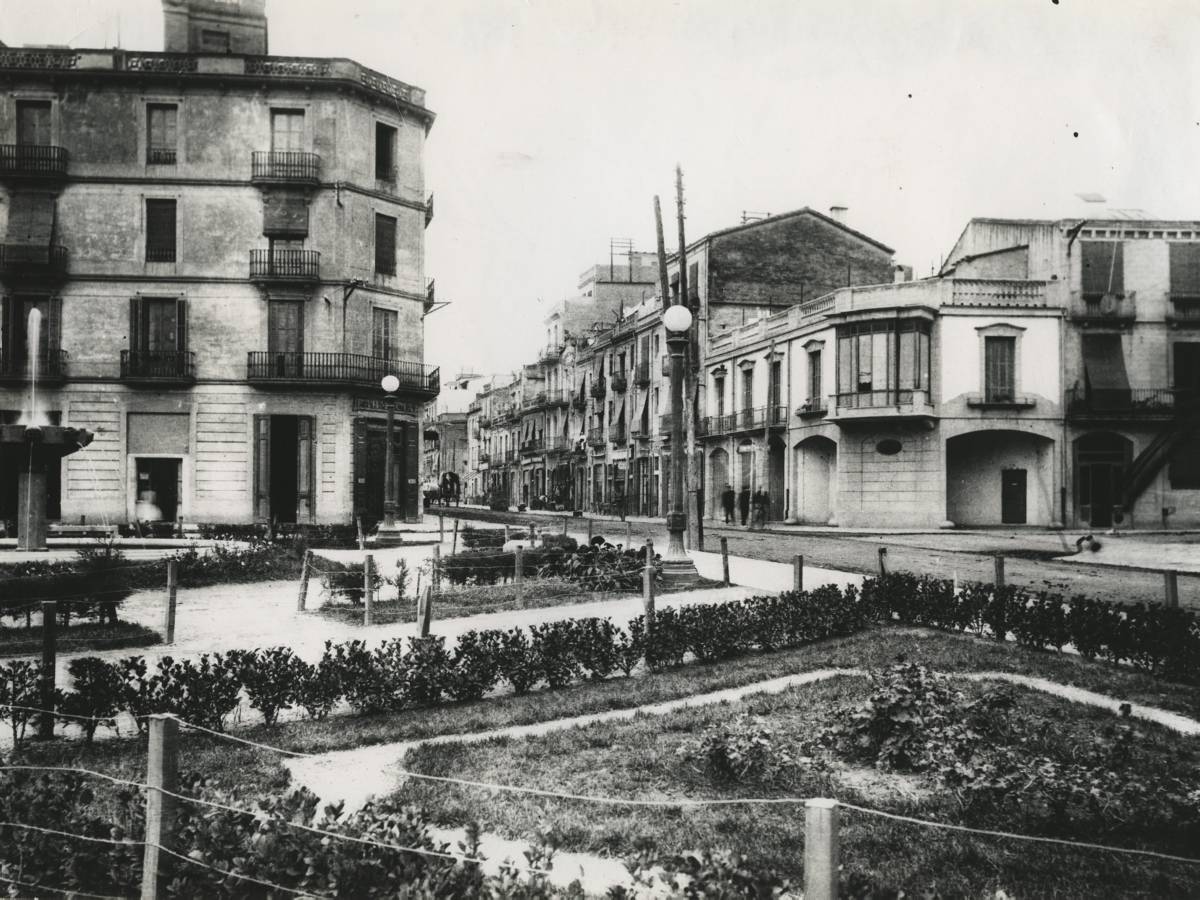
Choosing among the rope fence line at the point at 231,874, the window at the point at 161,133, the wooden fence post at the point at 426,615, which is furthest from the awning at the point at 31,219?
the rope fence line at the point at 231,874

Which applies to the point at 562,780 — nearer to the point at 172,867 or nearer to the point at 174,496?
the point at 172,867

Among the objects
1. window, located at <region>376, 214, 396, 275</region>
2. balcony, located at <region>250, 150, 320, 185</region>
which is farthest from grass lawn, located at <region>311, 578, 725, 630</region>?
window, located at <region>376, 214, 396, 275</region>

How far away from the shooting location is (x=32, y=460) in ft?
57.0

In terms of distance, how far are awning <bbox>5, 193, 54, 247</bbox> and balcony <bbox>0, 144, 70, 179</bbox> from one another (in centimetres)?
89

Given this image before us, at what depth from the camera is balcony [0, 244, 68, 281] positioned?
25.5 meters

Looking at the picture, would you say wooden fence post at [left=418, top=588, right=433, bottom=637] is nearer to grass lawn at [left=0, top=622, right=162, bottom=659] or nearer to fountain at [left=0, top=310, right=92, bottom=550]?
grass lawn at [left=0, top=622, right=162, bottom=659]

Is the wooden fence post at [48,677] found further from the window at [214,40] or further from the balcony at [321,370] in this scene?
the window at [214,40]

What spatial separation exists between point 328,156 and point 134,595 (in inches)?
743

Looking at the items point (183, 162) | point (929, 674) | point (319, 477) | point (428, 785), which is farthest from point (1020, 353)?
point (428, 785)

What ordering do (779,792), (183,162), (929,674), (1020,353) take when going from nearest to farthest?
1. (779,792)
2. (929,674)
3. (183,162)
4. (1020,353)

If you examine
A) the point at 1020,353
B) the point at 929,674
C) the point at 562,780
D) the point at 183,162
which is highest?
the point at 183,162

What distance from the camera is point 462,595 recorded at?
14031mm

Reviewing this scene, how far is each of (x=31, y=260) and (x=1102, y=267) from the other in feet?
101

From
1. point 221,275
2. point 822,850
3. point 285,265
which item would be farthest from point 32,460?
point 822,850
